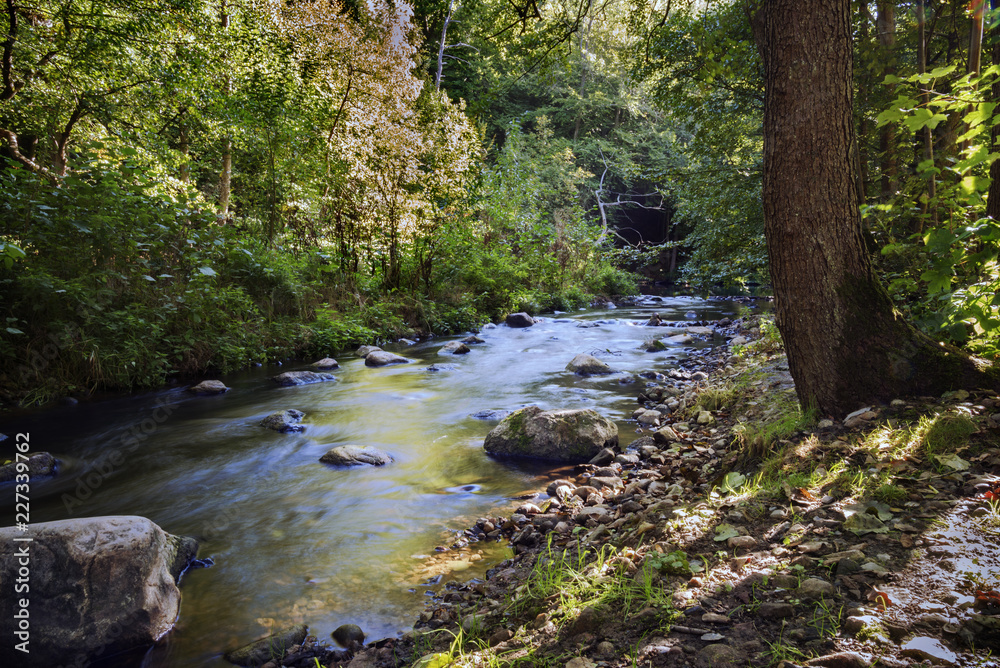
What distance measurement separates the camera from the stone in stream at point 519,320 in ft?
51.9

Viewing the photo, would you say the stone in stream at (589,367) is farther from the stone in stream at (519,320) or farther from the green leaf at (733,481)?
the stone in stream at (519,320)

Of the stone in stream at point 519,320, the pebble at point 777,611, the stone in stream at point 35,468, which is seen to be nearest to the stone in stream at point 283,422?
the stone in stream at point 35,468

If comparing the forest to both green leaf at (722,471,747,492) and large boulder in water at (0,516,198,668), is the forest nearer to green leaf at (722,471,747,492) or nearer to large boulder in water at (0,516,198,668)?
green leaf at (722,471,747,492)

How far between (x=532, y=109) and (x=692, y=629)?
A: 34.4 m

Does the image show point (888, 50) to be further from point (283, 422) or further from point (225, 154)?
point (225, 154)

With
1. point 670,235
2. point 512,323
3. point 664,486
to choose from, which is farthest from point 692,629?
point 670,235

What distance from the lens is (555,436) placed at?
205 inches

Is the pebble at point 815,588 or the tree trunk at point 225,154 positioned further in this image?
the tree trunk at point 225,154

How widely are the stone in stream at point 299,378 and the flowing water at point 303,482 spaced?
7.4 inches

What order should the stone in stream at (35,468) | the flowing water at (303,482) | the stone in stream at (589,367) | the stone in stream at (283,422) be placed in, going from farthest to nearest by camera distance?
the stone in stream at (589,367) < the stone in stream at (283,422) < the stone in stream at (35,468) < the flowing water at (303,482)

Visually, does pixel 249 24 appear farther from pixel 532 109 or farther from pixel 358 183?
pixel 532 109

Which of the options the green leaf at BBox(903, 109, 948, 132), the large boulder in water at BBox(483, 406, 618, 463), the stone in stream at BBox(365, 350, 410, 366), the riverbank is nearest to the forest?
the green leaf at BBox(903, 109, 948, 132)

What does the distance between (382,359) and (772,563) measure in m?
8.79

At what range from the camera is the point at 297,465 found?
17.9 ft
